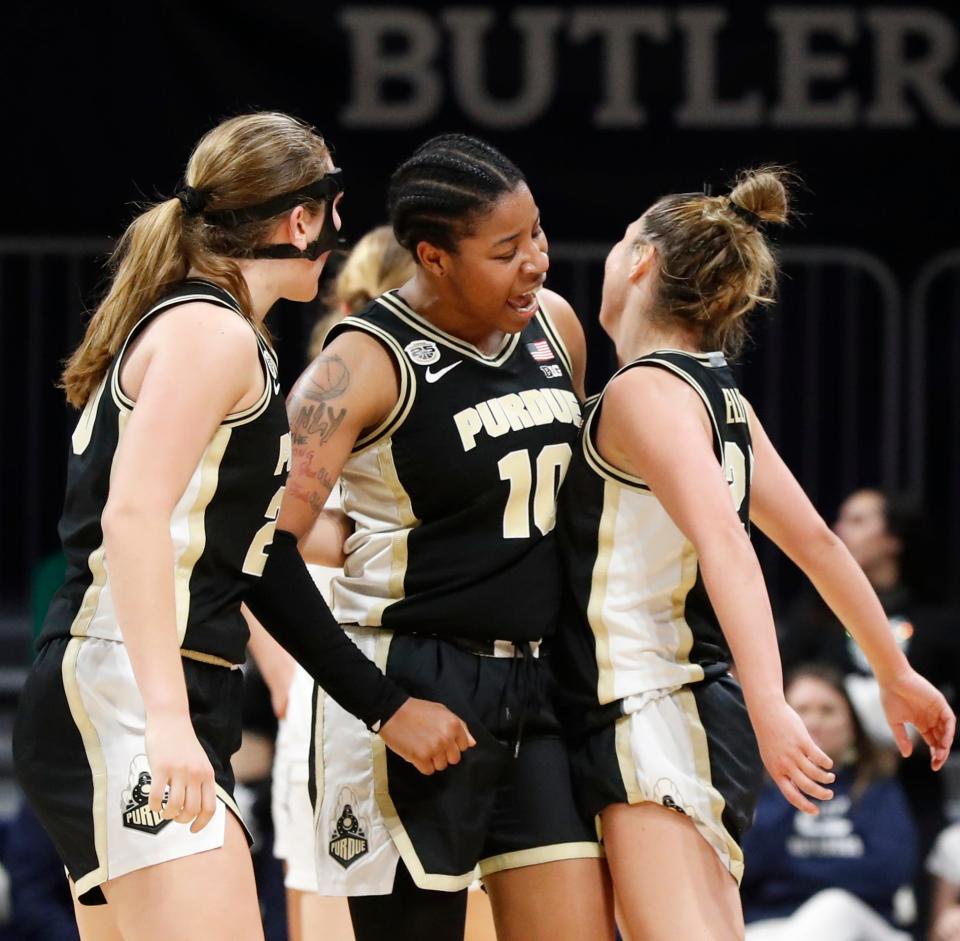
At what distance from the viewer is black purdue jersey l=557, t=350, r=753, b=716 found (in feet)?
9.62

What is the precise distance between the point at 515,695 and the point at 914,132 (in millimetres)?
4794

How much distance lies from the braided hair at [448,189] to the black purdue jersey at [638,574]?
0.36 m

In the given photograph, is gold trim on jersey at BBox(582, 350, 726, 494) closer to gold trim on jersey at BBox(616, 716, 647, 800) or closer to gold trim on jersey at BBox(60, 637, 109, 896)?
gold trim on jersey at BBox(616, 716, 647, 800)

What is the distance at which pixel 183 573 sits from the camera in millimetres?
2590

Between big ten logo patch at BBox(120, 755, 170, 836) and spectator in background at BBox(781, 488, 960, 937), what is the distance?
3.23 m

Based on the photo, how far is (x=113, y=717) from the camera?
8.39 ft

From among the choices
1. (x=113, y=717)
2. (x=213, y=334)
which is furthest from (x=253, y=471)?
(x=113, y=717)

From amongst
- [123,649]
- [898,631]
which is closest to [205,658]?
[123,649]

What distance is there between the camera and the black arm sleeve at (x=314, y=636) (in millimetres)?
2846

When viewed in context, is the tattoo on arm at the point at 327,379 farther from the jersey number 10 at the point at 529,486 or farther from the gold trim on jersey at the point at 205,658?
the gold trim on jersey at the point at 205,658

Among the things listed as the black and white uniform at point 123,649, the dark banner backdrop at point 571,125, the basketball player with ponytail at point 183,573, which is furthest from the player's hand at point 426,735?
the dark banner backdrop at point 571,125

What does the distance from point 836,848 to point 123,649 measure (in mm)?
3119

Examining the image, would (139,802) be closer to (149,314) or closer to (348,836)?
(348,836)

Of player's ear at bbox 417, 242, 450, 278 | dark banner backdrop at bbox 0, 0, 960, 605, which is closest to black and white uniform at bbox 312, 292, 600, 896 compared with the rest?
player's ear at bbox 417, 242, 450, 278
